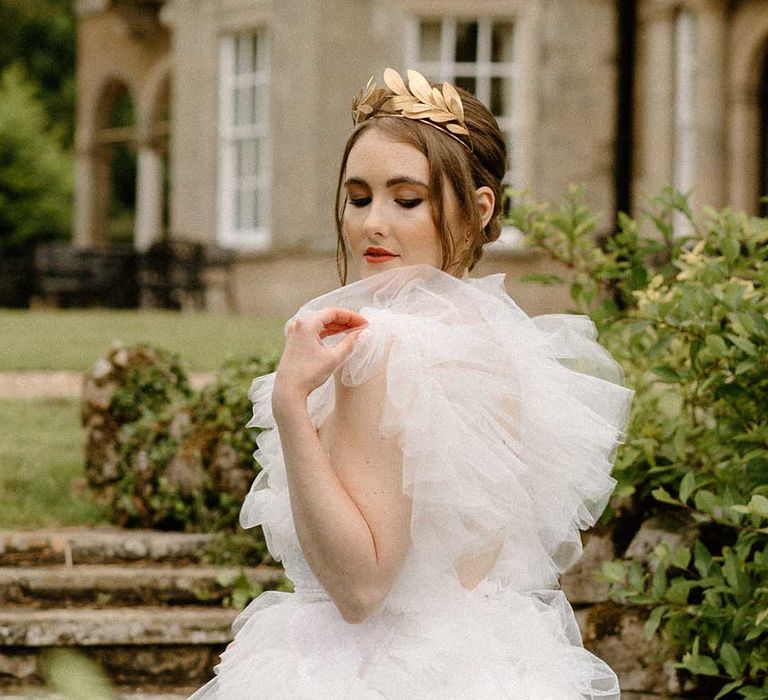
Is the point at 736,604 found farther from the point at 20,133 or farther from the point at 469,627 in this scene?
the point at 20,133

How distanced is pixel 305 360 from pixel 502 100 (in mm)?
12600

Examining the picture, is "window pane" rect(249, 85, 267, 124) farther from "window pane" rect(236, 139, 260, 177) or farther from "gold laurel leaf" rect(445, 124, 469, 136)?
"gold laurel leaf" rect(445, 124, 469, 136)

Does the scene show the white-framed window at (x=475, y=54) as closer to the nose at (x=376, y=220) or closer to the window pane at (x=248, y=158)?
the window pane at (x=248, y=158)

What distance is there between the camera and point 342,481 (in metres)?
1.79

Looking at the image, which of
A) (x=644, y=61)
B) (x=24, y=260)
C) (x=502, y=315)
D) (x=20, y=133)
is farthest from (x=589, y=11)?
(x=20, y=133)

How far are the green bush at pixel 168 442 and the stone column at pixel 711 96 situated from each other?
8.35 metres

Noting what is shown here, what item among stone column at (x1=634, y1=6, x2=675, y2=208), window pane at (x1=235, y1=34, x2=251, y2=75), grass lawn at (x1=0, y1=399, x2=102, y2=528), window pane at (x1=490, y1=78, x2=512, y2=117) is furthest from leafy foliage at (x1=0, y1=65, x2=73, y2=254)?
grass lawn at (x1=0, y1=399, x2=102, y2=528)

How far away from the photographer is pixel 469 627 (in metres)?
1.95

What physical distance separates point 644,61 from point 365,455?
41.1 feet

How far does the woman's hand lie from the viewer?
1.79 meters

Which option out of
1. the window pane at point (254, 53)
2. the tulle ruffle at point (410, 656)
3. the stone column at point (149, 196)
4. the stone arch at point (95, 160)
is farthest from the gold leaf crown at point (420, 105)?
the stone arch at point (95, 160)

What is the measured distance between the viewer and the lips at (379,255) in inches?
77.9

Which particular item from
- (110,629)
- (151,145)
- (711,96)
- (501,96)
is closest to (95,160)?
(151,145)

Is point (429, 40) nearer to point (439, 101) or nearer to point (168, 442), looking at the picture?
point (168, 442)
